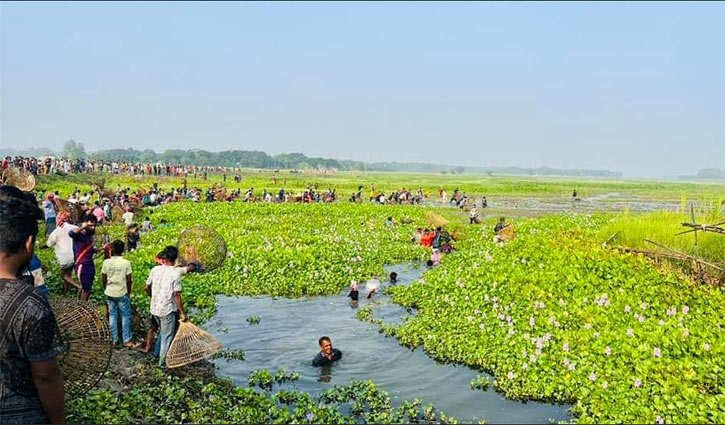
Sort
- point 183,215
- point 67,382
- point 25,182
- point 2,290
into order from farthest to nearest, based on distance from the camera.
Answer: point 183,215 < point 25,182 < point 67,382 < point 2,290

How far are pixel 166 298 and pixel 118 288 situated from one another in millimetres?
1294

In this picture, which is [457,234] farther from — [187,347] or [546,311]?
[187,347]

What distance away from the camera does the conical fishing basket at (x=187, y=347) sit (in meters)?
10.0

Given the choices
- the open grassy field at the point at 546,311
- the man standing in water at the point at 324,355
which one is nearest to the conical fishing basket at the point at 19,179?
the open grassy field at the point at 546,311

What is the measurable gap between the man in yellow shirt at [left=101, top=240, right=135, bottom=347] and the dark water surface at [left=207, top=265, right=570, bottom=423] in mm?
1829

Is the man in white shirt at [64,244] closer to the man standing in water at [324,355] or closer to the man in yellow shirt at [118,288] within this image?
the man in yellow shirt at [118,288]

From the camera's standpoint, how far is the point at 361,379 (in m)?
11.0

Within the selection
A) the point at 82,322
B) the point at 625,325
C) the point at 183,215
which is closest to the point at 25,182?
the point at 82,322

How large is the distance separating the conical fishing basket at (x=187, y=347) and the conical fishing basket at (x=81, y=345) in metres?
2.10

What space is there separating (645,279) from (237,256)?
12718 millimetres

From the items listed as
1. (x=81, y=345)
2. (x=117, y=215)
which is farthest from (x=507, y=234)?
(x=117, y=215)

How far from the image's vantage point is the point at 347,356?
40.4 feet

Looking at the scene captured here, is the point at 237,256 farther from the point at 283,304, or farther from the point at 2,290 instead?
the point at 2,290

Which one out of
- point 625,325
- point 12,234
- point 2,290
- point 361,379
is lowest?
point 361,379
